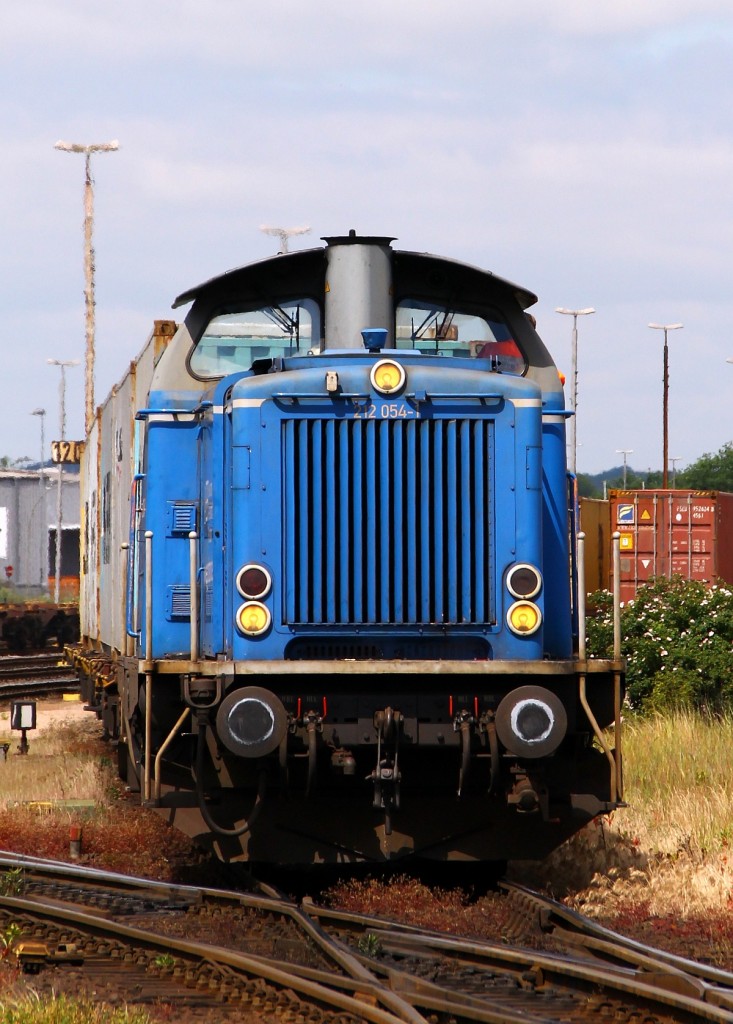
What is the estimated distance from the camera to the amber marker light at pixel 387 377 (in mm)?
7621

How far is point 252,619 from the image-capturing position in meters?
7.52

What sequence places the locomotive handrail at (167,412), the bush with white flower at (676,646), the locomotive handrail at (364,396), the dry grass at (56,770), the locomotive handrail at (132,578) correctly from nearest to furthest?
the locomotive handrail at (364,396)
the locomotive handrail at (167,412)
the locomotive handrail at (132,578)
the dry grass at (56,770)
the bush with white flower at (676,646)

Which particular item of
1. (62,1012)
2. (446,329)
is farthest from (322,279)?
(62,1012)

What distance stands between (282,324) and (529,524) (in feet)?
6.34

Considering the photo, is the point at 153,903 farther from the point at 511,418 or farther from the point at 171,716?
the point at 511,418

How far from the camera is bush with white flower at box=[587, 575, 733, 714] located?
15344mm

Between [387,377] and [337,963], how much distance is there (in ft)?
9.90

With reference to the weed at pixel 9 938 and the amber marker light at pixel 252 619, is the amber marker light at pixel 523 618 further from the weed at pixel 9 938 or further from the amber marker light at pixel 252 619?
the weed at pixel 9 938

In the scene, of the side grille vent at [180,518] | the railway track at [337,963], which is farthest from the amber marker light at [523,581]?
the side grille vent at [180,518]

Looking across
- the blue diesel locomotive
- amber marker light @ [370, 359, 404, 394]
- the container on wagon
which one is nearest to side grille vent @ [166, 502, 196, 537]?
the blue diesel locomotive

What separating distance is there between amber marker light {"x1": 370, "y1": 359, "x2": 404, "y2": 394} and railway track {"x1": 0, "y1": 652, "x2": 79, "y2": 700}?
15.1 m

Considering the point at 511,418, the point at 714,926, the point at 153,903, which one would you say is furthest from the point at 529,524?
the point at 153,903

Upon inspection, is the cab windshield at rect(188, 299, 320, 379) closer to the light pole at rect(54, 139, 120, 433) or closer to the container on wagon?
the container on wagon

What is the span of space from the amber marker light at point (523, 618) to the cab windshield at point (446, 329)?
1616 millimetres
